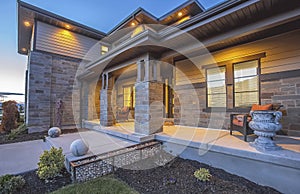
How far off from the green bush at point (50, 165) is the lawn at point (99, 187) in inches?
19.2

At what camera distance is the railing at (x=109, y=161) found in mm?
2812

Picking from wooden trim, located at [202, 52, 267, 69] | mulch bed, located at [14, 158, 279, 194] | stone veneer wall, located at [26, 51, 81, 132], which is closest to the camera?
mulch bed, located at [14, 158, 279, 194]

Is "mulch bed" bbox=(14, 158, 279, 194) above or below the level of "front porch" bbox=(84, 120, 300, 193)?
below

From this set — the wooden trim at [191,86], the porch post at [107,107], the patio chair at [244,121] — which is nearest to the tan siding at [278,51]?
the patio chair at [244,121]

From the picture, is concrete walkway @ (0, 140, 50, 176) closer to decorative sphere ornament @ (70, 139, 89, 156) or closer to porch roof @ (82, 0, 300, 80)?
decorative sphere ornament @ (70, 139, 89, 156)

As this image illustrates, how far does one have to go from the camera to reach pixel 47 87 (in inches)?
300

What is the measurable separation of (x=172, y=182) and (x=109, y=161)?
54.0 inches

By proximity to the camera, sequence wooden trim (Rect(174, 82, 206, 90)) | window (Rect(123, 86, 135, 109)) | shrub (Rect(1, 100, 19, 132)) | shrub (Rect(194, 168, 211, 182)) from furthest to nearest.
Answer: window (Rect(123, 86, 135, 109)) → shrub (Rect(1, 100, 19, 132)) → wooden trim (Rect(174, 82, 206, 90)) → shrub (Rect(194, 168, 211, 182))

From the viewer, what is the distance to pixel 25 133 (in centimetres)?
681

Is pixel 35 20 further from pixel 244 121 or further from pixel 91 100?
pixel 244 121

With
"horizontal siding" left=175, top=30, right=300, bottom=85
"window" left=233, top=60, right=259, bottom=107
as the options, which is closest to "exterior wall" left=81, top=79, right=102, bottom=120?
"horizontal siding" left=175, top=30, right=300, bottom=85

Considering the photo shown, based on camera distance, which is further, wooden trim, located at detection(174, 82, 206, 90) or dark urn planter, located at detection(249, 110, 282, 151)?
wooden trim, located at detection(174, 82, 206, 90)

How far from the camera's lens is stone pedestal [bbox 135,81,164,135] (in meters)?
4.23

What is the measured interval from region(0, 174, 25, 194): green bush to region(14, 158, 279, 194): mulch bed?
0.34 ft
